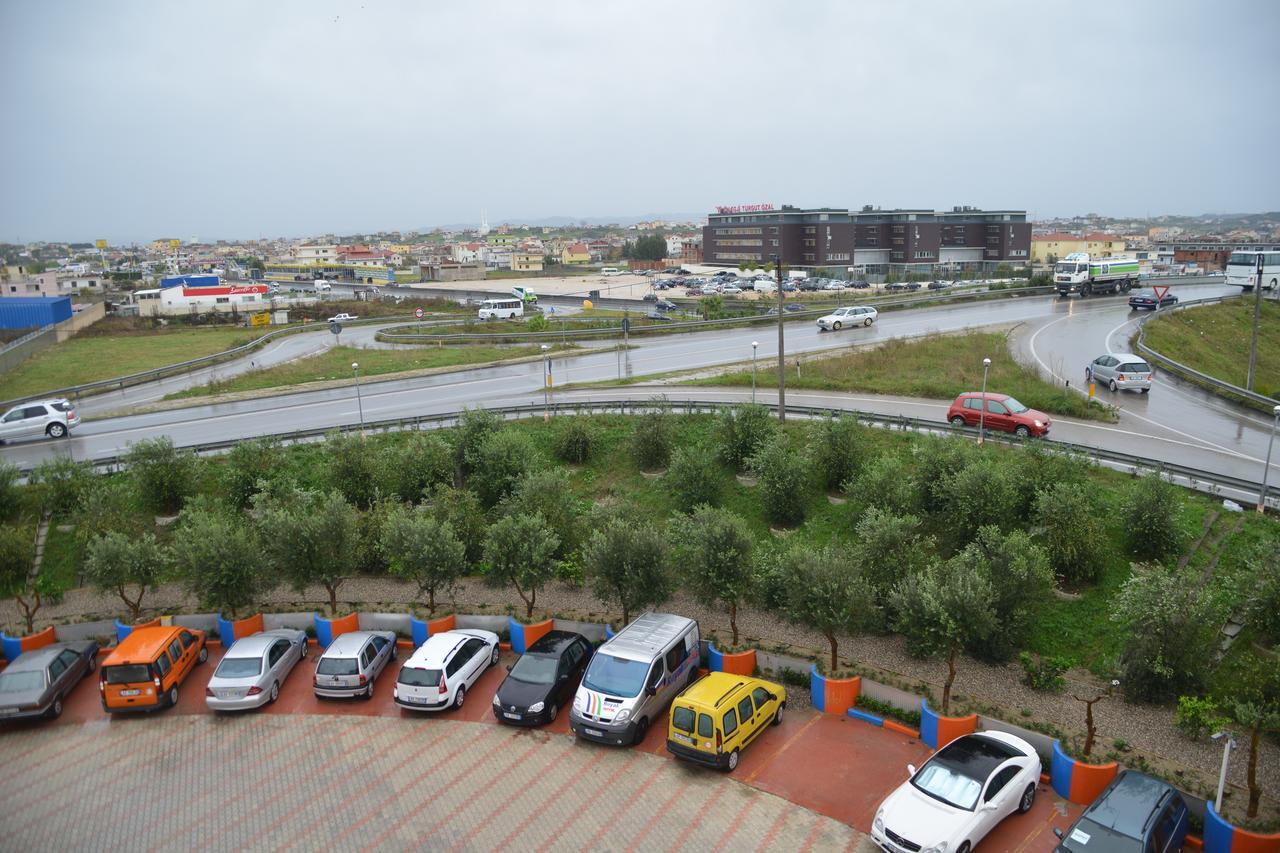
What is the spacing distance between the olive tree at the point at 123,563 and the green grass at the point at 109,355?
27986mm

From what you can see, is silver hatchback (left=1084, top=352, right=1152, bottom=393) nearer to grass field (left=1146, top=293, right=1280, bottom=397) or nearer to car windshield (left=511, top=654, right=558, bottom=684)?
grass field (left=1146, top=293, right=1280, bottom=397)

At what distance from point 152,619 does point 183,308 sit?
235 feet

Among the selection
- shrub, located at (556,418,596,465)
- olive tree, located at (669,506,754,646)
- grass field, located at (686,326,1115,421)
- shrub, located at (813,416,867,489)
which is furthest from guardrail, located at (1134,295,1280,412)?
shrub, located at (556,418,596,465)

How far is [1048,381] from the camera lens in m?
32.2

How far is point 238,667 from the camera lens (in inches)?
598

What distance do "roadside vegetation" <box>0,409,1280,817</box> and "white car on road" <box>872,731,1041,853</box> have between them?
1632 mm

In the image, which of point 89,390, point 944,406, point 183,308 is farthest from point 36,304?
point 944,406

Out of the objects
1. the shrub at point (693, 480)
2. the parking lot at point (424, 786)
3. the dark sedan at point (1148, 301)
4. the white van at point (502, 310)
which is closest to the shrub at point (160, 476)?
the parking lot at point (424, 786)

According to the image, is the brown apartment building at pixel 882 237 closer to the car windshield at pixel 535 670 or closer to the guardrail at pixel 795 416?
the guardrail at pixel 795 416

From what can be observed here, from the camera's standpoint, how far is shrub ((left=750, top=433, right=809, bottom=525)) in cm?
2092

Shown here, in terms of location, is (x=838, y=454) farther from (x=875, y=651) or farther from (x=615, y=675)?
(x=615, y=675)

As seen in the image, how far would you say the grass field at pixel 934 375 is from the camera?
28.3 meters

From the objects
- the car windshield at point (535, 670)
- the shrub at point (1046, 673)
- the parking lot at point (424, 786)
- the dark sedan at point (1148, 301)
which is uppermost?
the dark sedan at point (1148, 301)

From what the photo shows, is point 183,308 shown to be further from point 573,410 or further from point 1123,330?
point 1123,330
